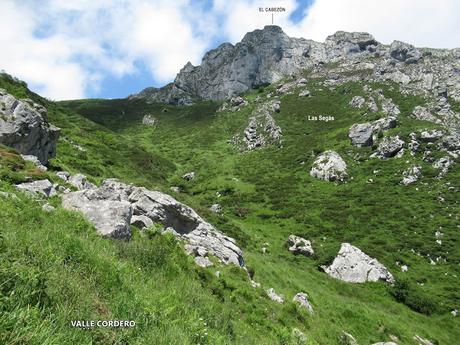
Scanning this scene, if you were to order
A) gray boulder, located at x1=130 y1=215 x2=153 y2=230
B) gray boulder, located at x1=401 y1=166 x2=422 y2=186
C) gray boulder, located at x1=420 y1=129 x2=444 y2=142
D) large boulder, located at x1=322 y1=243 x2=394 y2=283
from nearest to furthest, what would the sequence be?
gray boulder, located at x1=130 y1=215 x2=153 y2=230
large boulder, located at x1=322 y1=243 x2=394 y2=283
gray boulder, located at x1=401 y1=166 x2=422 y2=186
gray boulder, located at x1=420 y1=129 x2=444 y2=142

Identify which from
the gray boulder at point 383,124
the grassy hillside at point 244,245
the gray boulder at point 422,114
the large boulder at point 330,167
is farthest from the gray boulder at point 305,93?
the large boulder at point 330,167

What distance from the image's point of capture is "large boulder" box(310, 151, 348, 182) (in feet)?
241

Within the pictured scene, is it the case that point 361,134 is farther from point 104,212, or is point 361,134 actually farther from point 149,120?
point 149,120

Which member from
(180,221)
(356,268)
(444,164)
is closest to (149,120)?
(444,164)

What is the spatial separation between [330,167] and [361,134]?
1712cm

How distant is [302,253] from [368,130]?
5178 centimetres

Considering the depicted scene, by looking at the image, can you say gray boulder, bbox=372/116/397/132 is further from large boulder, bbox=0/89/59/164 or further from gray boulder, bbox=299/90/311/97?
large boulder, bbox=0/89/59/164

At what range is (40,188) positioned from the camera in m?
16.3

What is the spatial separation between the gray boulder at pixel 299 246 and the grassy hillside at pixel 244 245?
3.84 feet

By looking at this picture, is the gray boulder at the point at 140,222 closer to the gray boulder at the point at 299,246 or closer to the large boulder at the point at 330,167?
the gray boulder at the point at 299,246

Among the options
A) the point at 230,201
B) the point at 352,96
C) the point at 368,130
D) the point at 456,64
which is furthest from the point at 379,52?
the point at 230,201

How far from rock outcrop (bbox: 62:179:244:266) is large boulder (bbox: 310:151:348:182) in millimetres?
53756

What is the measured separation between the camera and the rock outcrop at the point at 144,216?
43.7ft

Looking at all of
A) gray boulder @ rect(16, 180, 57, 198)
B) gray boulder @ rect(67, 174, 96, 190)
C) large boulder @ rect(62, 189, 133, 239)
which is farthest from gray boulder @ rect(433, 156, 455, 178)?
gray boulder @ rect(16, 180, 57, 198)
